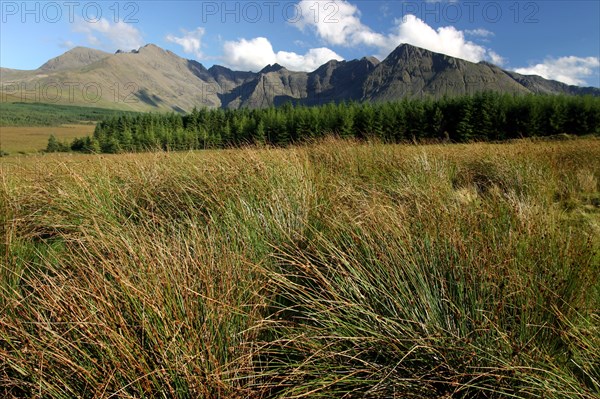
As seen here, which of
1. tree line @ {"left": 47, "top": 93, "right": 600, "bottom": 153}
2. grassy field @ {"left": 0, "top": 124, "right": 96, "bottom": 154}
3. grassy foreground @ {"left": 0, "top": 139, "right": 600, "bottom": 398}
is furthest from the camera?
grassy field @ {"left": 0, "top": 124, "right": 96, "bottom": 154}

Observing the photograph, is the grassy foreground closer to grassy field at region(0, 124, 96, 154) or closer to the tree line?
the tree line

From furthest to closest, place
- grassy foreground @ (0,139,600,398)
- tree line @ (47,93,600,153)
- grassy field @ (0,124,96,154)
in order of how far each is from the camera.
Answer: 1. grassy field @ (0,124,96,154)
2. tree line @ (47,93,600,153)
3. grassy foreground @ (0,139,600,398)

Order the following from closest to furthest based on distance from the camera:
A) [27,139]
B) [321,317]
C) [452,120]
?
[321,317] < [452,120] < [27,139]

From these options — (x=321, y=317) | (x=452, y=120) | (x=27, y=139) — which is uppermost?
(x=452, y=120)

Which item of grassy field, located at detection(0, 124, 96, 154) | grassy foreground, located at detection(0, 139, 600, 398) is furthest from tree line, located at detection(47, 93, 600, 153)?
grassy foreground, located at detection(0, 139, 600, 398)

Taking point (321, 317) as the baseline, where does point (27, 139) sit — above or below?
below

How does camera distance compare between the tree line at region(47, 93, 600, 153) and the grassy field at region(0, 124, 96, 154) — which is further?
the grassy field at region(0, 124, 96, 154)

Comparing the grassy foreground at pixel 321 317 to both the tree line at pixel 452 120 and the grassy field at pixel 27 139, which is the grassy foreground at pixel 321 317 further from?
the grassy field at pixel 27 139

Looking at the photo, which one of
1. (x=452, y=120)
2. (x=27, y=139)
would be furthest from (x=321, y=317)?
(x=27, y=139)

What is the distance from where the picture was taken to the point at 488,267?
1641mm

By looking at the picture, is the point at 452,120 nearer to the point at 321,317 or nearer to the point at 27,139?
Answer: the point at 321,317

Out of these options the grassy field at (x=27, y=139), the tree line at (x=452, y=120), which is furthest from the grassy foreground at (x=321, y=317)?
the grassy field at (x=27, y=139)

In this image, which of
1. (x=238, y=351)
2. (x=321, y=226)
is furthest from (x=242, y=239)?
(x=238, y=351)

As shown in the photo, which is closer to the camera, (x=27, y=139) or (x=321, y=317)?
(x=321, y=317)
